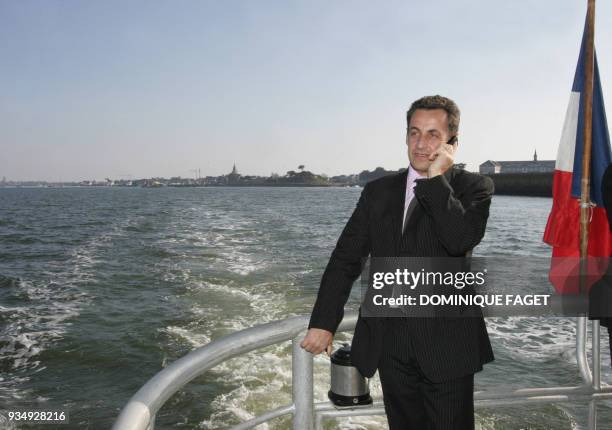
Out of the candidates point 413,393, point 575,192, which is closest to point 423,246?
point 413,393

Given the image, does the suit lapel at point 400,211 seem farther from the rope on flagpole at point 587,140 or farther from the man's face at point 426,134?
the rope on flagpole at point 587,140

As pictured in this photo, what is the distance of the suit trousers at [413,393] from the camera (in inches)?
65.7

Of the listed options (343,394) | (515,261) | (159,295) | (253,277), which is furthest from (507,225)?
(343,394)

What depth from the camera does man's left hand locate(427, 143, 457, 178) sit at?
1688mm

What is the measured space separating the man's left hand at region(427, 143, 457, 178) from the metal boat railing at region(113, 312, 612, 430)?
670 mm

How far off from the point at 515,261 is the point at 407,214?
1736cm

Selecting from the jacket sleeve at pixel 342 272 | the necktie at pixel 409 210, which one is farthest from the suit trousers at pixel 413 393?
the necktie at pixel 409 210

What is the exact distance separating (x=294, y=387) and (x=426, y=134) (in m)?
1.13

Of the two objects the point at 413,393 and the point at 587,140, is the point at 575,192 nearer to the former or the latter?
the point at 587,140

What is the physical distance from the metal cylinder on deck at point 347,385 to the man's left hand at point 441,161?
0.89 metres

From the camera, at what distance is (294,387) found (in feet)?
6.43

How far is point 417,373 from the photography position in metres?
1.74

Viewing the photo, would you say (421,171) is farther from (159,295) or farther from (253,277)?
(253,277)

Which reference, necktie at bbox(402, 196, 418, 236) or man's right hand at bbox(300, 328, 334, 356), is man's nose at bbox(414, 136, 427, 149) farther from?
man's right hand at bbox(300, 328, 334, 356)
